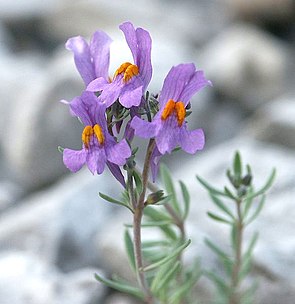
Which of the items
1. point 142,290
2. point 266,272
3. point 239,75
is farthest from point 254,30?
point 142,290

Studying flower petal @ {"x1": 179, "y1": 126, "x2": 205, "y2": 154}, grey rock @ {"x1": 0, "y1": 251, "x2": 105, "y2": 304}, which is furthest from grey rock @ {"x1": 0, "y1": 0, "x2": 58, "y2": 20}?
flower petal @ {"x1": 179, "y1": 126, "x2": 205, "y2": 154}

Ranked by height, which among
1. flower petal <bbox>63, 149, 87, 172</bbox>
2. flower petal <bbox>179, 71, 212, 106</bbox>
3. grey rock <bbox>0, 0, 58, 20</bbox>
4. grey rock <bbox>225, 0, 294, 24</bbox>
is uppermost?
grey rock <bbox>0, 0, 58, 20</bbox>

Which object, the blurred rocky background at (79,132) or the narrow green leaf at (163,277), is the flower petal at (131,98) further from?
the blurred rocky background at (79,132)

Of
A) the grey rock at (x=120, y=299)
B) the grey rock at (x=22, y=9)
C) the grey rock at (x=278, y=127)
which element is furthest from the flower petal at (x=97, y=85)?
the grey rock at (x=22, y=9)

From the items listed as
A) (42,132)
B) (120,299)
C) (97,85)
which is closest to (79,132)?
(42,132)

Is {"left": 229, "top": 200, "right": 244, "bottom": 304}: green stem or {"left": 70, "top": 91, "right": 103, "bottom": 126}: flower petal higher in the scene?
{"left": 70, "top": 91, "right": 103, "bottom": 126}: flower petal

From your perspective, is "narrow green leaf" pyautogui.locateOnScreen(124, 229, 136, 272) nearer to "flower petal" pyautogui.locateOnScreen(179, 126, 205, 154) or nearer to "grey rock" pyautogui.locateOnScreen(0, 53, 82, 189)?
"flower petal" pyautogui.locateOnScreen(179, 126, 205, 154)

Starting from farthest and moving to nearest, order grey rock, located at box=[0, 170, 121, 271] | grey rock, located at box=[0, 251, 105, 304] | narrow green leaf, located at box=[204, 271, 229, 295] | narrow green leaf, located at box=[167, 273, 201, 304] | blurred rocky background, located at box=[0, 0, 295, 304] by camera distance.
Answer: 1. grey rock, located at box=[0, 170, 121, 271]
2. blurred rocky background, located at box=[0, 0, 295, 304]
3. grey rock, located at box=[0, 251, 105, 304]
4. narrow green leaf, located at box=[204, 271, 229, 295]
5. narrow green leaf, located at box=[167, 273, 201, 304]
